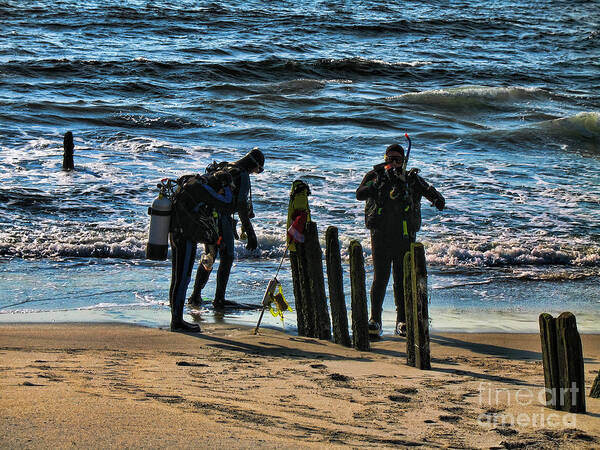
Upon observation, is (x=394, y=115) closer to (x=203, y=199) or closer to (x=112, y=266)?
(x=112, y=266)

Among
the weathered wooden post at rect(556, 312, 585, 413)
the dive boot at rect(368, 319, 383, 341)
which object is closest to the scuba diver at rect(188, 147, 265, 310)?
the dive boot at rect(368, 319, 383, 341)

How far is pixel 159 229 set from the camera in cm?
822

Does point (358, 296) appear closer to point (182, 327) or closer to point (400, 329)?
point (400, 329)

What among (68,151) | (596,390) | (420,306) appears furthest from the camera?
(68,151)

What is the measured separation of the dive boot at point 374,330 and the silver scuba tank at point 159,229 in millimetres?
2137

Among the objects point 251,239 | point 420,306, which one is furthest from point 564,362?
point 251,239

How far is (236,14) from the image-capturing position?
139 feet

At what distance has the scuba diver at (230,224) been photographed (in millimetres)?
9164

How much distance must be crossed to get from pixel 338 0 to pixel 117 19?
12757 millimetres

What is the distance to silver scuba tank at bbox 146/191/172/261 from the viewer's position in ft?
26.9

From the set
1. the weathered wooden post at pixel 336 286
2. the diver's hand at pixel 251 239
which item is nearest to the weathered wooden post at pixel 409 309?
the weathered wooden post at pixel 336 286

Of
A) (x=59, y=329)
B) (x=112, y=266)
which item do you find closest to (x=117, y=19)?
(x=112, y=266)

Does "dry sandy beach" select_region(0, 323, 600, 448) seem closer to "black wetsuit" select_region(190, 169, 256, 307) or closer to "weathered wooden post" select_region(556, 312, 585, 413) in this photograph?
"weathered wooden post" select_region(556, 312, 585, 413)

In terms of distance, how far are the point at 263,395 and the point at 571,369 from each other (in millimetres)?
2043
